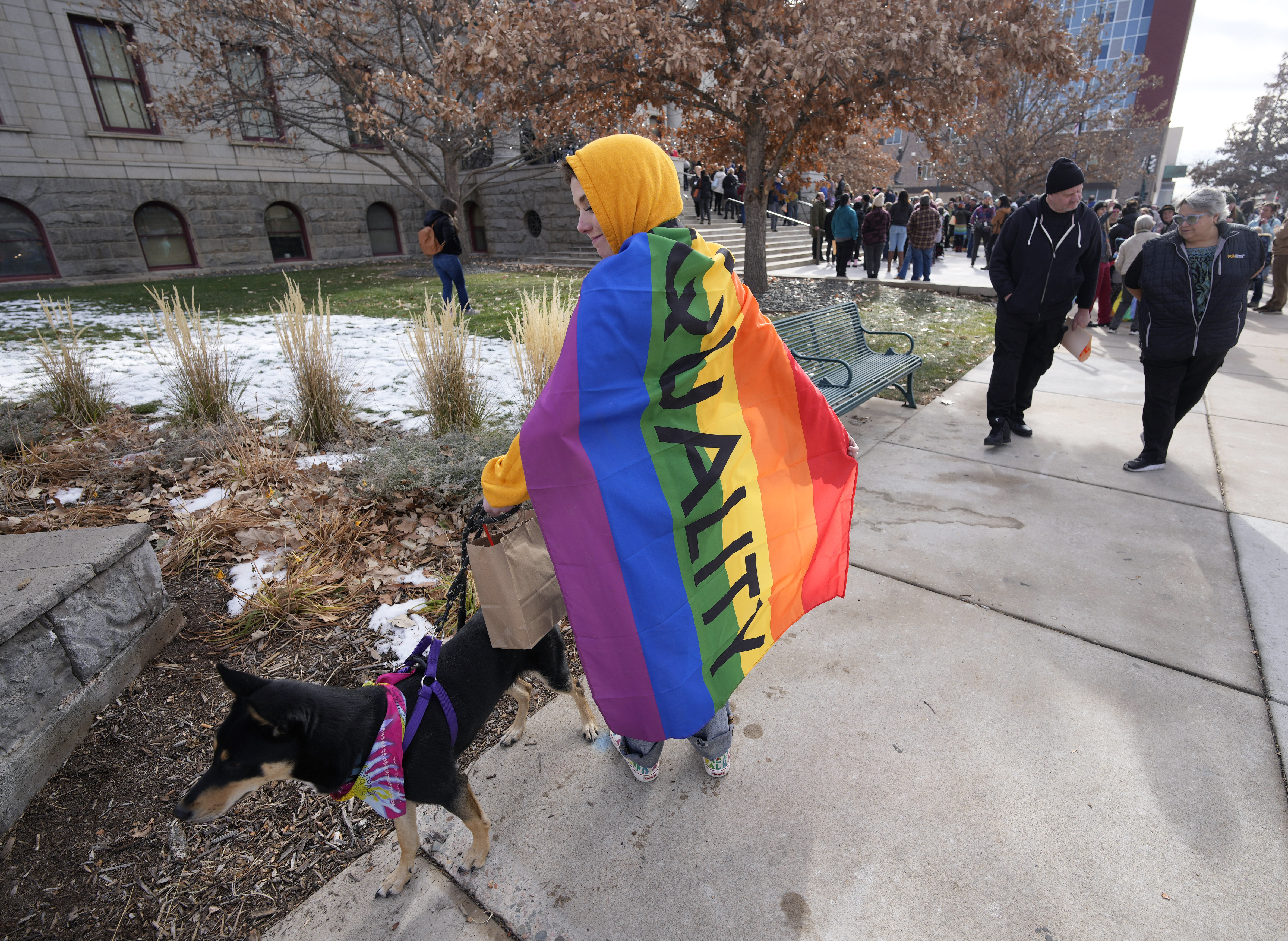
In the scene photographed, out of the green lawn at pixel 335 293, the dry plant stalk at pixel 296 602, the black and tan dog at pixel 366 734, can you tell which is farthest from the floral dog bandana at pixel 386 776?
the green lawn at pixel 335 293

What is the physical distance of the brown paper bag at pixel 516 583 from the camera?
177 cm

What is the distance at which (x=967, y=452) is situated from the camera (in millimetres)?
5105

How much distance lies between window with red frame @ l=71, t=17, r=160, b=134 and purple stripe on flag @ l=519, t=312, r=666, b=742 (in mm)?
21118

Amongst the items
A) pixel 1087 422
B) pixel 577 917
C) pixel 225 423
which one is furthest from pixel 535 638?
pixel 1087 422

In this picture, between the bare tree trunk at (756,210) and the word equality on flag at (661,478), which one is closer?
the word equality on flag at (661,478)

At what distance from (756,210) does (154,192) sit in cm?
1738

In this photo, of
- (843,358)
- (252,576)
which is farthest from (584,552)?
(843,358)

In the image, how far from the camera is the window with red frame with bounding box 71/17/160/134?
632 inches

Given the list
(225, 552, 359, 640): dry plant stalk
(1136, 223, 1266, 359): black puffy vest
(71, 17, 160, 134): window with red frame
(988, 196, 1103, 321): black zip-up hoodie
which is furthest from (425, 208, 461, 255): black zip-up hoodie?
(71, 17, 160, 134): window with red frame

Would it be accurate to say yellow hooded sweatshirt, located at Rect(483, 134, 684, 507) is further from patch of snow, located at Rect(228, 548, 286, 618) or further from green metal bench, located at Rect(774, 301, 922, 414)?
green metal bench, located at Rect(774, 301, 922, 414)

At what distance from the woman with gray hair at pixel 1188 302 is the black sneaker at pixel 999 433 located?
82 centimetres

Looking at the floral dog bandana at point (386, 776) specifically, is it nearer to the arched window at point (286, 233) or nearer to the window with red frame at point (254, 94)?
the window with red frame at point (254, 94)

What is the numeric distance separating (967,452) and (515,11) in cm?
774

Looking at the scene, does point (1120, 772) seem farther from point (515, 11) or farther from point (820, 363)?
point (515, 11)
